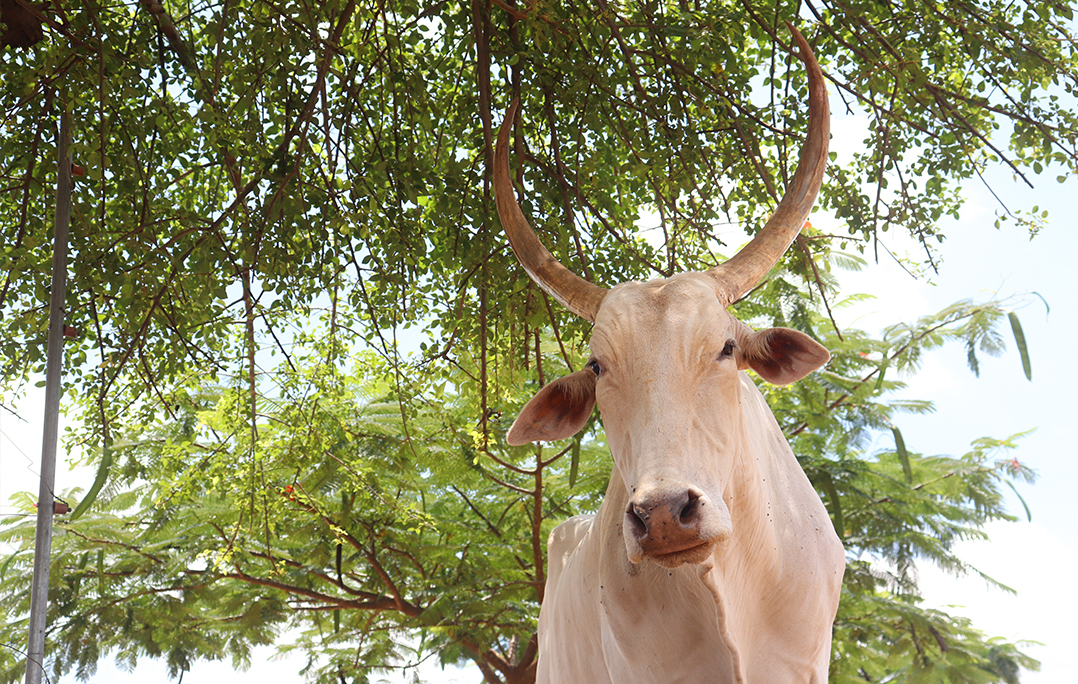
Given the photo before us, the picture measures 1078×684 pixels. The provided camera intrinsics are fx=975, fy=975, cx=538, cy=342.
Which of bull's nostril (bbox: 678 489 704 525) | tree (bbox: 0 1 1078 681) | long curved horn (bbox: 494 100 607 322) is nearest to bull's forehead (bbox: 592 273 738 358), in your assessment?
long curved horn (bbox: 494 100 607 322)

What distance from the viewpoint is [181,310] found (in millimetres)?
5129

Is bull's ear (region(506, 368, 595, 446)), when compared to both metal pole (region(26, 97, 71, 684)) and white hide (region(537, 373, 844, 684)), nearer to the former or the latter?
white hide (region(537, 373, 844, 684))

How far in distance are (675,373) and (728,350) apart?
25cm

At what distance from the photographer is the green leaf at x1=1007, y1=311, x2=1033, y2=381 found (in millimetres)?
4668

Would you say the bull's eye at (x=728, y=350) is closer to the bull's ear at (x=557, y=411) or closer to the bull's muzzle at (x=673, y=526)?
the bull's ear at (x=557, y=411)

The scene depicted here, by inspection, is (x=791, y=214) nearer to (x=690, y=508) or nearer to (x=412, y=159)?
(x=690, y=508)

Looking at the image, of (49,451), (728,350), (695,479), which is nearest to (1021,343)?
(728,350)

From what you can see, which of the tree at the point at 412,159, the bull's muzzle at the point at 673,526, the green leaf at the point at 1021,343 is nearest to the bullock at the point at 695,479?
the bull's muzzle at the point at 673,526

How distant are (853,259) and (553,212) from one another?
547 centimetres

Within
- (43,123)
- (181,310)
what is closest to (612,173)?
(181,310)

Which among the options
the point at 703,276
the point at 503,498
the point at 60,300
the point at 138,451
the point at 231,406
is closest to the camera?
the point at 703,276

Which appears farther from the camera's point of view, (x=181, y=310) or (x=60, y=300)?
(x=181, y=310)

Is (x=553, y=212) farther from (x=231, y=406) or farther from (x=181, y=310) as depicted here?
(x=231, y=406)

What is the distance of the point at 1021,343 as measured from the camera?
15.8 feet
